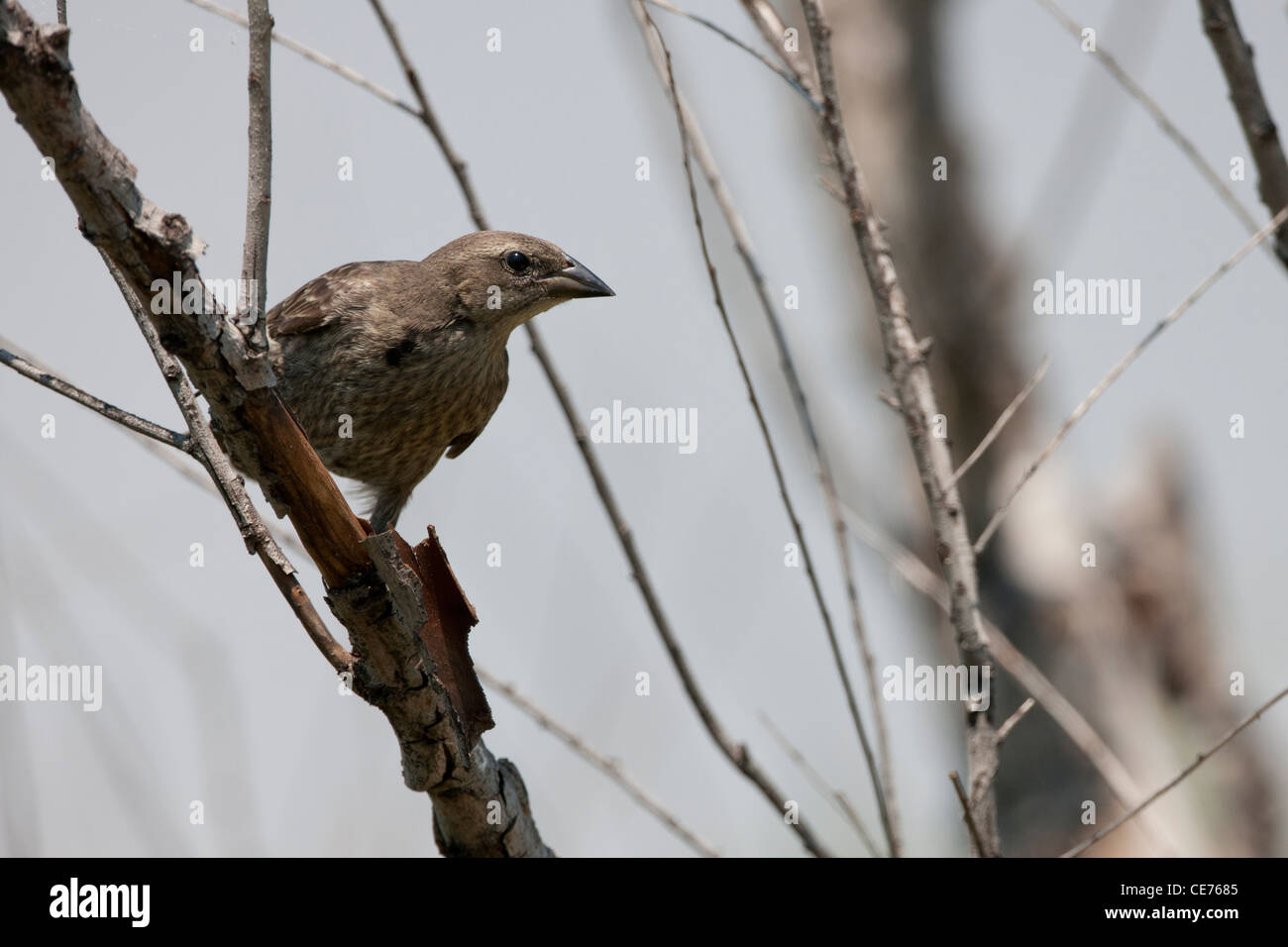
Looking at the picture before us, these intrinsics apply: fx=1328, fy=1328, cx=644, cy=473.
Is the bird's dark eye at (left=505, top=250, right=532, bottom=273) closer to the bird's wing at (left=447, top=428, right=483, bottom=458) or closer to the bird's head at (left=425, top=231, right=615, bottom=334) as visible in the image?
the bird's head at (left=425, top=231, right=615, bottom=334)

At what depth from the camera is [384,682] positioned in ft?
9.42

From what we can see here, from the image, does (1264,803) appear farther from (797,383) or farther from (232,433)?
(232,433)

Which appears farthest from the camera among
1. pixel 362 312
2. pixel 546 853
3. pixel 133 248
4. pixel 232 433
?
pixel 362 312

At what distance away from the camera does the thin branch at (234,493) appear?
2.49 m

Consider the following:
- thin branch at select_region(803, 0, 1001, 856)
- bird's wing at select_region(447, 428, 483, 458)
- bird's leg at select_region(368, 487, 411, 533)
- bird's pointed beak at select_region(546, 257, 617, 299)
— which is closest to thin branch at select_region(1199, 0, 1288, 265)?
thin branch at select_region(803, 0, 1001, 856)

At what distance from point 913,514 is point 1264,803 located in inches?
108

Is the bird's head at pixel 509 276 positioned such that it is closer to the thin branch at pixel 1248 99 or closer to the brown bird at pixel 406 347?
the brown bird at pixel 406 347

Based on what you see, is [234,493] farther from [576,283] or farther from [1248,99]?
[1248,99]

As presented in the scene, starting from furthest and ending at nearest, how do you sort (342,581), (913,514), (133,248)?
(913,514)
(342,581)
(133,248)

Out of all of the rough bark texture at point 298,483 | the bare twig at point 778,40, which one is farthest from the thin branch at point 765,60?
the rough bark texture at point 298,483

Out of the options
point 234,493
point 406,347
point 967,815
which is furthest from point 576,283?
point 967,815

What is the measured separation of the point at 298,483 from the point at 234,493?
132 mm
